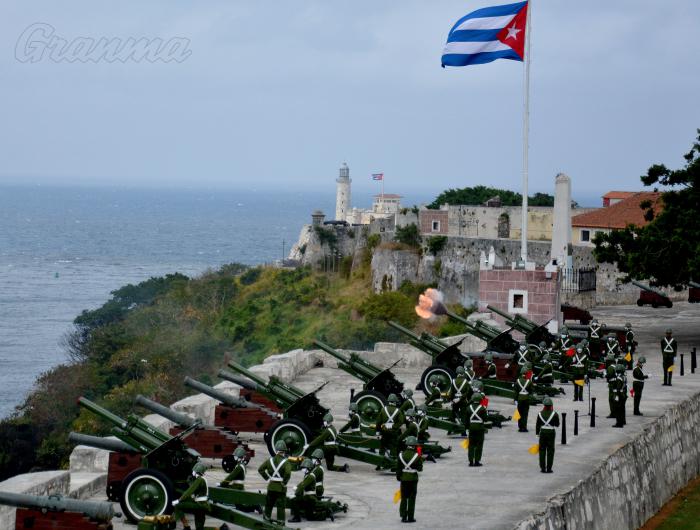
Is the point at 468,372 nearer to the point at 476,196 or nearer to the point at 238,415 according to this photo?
the point at 238,415

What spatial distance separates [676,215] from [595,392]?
9.86 meters

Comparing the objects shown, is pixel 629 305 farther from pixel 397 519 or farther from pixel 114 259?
pixel 114 259

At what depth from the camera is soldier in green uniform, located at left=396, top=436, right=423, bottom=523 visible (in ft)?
56.7

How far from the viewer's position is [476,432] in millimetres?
20922

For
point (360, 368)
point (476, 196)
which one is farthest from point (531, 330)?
point (476, 196)

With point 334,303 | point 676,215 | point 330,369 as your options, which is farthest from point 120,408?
point 334,303

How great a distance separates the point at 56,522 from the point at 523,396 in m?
10.3

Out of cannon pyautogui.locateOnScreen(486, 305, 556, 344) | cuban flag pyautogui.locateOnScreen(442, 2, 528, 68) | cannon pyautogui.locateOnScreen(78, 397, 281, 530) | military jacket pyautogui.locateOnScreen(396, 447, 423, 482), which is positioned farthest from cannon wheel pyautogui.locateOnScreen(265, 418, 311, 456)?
cuban flag pyautogui.locateOnScreen(442, 2, 528, 68)

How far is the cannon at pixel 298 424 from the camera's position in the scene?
797 inches

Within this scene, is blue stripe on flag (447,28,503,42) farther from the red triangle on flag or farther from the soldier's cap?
the soldier's cap

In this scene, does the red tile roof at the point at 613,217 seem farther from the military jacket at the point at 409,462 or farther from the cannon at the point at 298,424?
the military jacket at the point at 409,462

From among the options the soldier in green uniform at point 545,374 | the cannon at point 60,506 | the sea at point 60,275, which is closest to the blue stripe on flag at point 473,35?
the soldier in green uniform at point 545,374

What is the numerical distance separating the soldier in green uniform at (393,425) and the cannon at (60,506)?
5920 mm

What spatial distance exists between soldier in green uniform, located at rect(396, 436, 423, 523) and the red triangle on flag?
2125 centimetres
